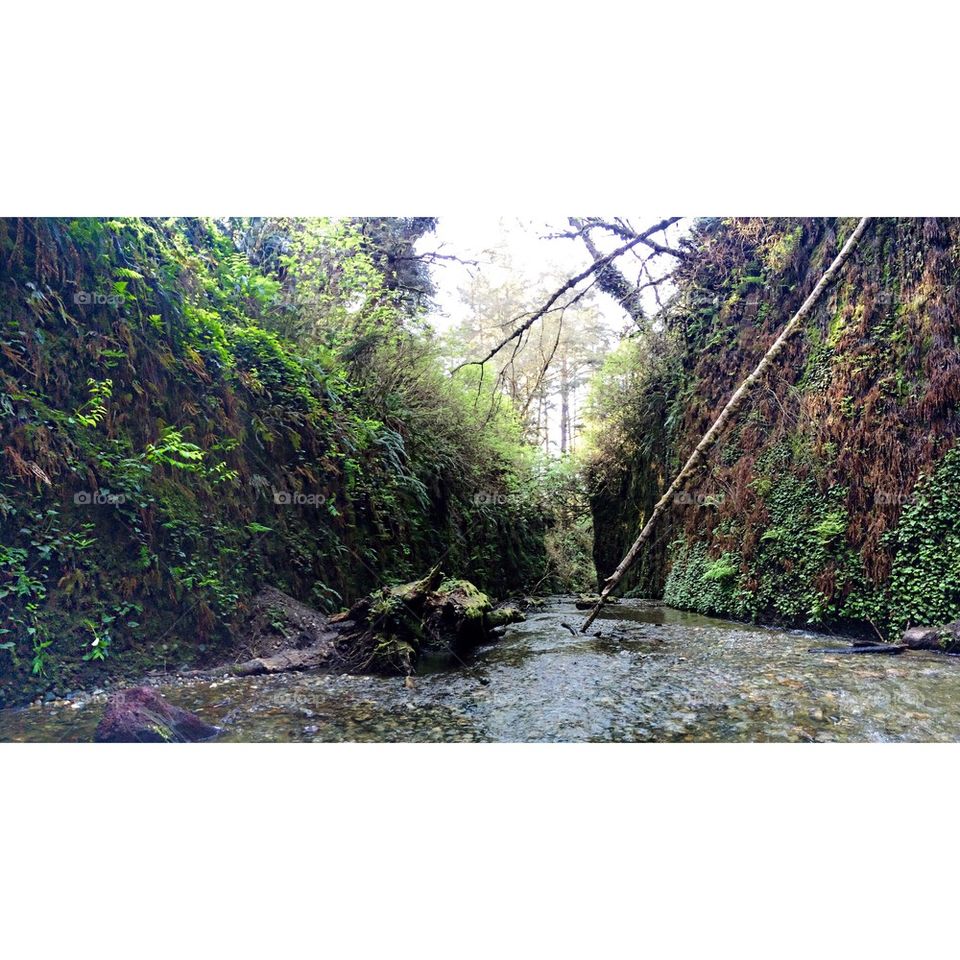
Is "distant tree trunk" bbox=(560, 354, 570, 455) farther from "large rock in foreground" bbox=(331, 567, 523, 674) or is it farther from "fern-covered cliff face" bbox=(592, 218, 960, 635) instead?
"large rock in foreground" bbox=(331, 567, 523, 674)

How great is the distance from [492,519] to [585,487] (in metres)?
3.02

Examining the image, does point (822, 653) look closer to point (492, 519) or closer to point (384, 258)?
point (492, 519)

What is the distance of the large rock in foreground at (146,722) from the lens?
9.22 ft

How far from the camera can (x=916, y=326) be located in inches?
175

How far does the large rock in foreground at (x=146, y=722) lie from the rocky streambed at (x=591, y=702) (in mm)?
94

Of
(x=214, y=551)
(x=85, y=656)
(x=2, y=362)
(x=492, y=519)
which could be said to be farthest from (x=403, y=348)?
(x=85, y=656)

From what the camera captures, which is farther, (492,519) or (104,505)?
(492,519)

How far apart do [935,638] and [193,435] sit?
559 cm

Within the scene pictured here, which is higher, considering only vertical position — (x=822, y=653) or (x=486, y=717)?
(x=822, y=653)
